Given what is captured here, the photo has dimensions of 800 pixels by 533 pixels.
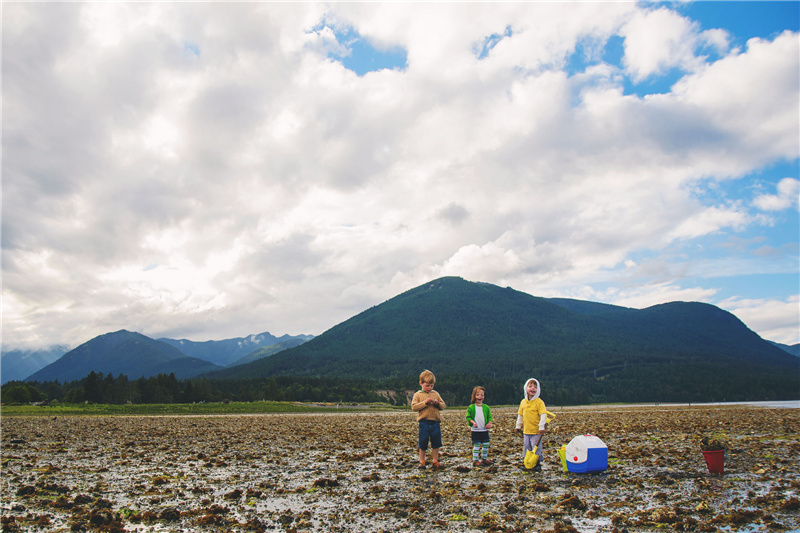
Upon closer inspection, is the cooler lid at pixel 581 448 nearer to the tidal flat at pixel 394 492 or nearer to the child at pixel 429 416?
the tidal flat at pixel 394 492

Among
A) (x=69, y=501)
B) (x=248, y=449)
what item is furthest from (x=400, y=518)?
(x=248, y=449)

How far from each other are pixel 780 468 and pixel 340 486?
38.4 feet

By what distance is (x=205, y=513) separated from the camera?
8.77 metres

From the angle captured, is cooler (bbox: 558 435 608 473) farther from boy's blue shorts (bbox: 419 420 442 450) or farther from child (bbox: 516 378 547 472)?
boy's blue shorts (bbox: 419 420 442 450)

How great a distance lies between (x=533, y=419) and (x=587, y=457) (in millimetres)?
1707

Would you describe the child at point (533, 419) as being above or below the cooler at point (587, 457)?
above

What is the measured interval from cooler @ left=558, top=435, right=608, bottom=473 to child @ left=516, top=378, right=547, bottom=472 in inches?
37.5

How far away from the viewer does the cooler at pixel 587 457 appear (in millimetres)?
12235

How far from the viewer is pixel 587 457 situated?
12211mm

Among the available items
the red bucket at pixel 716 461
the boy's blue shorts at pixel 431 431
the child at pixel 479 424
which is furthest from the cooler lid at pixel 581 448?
the boy's blue shorts at pixel 431 431

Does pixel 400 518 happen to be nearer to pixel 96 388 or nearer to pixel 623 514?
pixel 623 514

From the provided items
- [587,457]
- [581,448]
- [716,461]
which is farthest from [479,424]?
[716,461]

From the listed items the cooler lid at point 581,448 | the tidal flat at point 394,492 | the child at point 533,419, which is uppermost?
the child at point 533,419

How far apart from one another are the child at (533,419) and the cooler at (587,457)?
952mm
